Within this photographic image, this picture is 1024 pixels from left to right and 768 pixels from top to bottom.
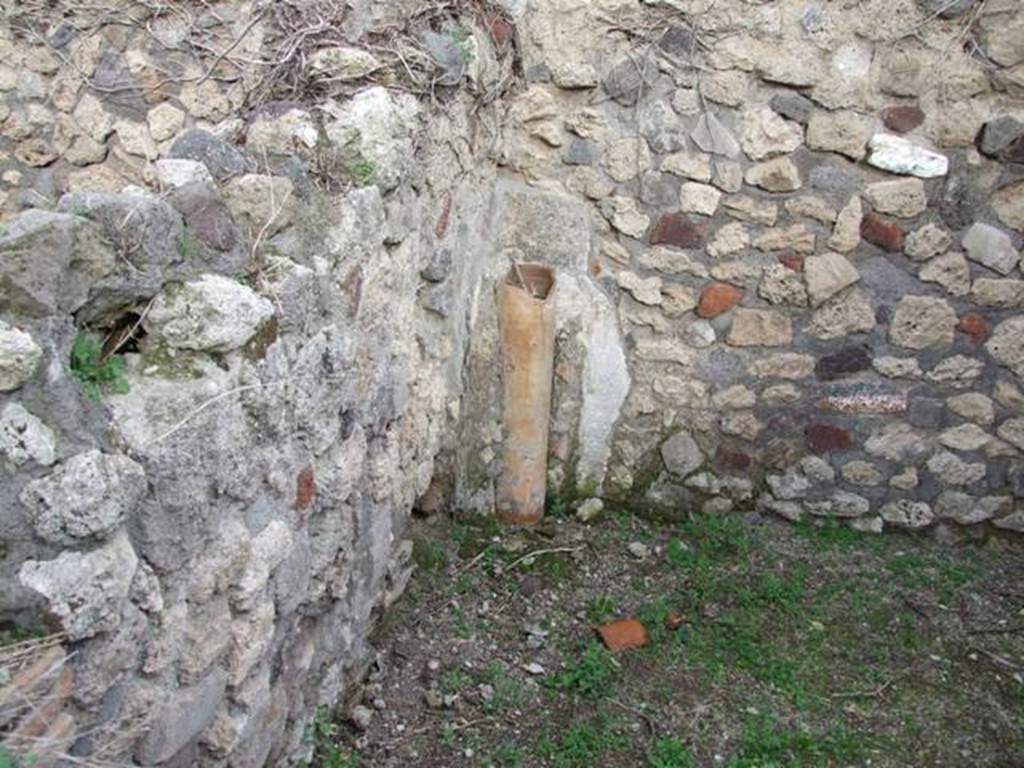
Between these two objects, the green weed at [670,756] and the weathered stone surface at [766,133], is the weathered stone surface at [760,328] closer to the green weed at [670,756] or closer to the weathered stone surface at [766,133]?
the weathered stone surface at [766,133]

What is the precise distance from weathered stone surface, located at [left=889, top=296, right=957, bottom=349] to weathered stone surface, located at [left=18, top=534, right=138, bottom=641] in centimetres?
266

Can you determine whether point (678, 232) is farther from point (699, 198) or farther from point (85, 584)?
point (85, 584)

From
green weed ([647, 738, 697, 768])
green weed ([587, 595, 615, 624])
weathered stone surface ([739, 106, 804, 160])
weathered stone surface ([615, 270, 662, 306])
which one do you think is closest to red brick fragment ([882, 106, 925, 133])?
weathered stone surface ([739, 106, 804, 160])

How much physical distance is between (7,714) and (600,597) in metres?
2.07

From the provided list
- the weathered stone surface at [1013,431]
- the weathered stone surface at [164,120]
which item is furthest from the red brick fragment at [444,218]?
the weathered stone surface at [1013,431]

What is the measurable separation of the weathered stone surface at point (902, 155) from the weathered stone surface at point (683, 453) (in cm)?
111

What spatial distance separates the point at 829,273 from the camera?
325 cm

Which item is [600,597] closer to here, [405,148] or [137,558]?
[405,148]

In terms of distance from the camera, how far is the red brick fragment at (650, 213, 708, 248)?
10.7 feet

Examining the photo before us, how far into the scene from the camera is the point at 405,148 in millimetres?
2424

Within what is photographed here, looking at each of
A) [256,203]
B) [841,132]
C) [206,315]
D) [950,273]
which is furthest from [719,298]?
[206,315]

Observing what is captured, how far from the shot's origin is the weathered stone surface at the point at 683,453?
3467mm

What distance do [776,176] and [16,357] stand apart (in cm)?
252

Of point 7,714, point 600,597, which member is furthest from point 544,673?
point 7,714
